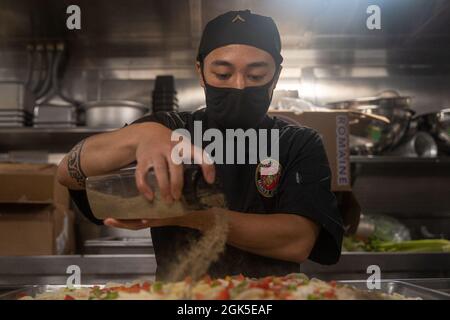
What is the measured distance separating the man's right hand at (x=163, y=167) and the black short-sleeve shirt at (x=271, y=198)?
0.24m

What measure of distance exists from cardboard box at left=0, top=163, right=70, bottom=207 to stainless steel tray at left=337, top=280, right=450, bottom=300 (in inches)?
38.2

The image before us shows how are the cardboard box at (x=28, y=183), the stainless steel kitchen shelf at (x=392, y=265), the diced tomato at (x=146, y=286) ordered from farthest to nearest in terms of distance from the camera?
the stainless steel kitchen shelf at (x=392, y=265) < the cardboard box at (x=28, y=183) < the diced tomato at (x=146, y=286)

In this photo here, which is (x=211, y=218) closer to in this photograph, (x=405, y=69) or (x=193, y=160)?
(x=193, y=160)

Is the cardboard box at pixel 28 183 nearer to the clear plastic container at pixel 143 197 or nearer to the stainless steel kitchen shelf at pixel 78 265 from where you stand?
the stainless steel kitchen shelf at pixel 78 265

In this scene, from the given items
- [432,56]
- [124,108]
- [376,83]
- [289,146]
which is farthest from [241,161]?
[376,83]

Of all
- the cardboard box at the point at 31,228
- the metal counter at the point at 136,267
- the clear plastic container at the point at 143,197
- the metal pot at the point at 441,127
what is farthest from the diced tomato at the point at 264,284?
the metal pot at the point at 441,127

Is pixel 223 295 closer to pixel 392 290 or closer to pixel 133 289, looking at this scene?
pixel 133 289

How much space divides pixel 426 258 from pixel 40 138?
1575mm

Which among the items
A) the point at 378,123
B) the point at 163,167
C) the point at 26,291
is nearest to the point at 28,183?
the point at 26,291

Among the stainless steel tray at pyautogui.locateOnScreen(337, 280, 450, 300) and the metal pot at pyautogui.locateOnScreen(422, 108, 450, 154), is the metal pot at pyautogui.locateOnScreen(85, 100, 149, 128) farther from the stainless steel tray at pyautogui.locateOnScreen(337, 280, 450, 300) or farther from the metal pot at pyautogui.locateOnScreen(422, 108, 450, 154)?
the metal pot at pyautogui.locateOnScreen(422, 108, 450, 154)

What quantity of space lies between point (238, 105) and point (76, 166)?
15.7 inches

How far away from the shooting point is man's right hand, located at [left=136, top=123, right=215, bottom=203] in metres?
0.89

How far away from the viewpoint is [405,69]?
2238mm

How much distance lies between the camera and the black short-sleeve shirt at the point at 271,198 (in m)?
1.22
